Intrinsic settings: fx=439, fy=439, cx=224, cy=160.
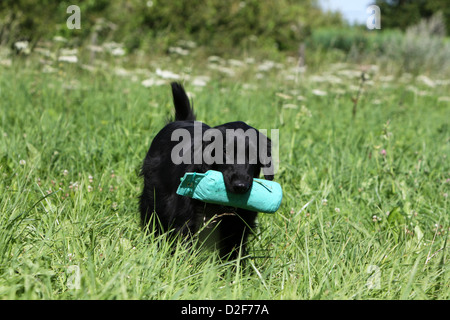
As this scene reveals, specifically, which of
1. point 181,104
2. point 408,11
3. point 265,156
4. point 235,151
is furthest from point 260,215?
point 408,11

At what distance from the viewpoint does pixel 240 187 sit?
2148 millimetres

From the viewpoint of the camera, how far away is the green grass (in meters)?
1.83

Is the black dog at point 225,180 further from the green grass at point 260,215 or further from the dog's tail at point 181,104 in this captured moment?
the dog's tail at point 181,104

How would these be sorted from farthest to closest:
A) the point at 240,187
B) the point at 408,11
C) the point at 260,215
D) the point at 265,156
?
1. the point at 408,11
2. the point at 260,215
3. the point at 265,156
4. the point at 240,187

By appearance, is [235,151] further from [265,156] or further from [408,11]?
[408,11]

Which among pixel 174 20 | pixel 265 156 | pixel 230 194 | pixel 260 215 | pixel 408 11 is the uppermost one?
pixel 408 11

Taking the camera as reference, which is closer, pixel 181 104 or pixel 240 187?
pixel 240 187

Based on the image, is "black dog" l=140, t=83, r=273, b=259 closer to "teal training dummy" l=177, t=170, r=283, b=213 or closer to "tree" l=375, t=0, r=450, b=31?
"teal training dummy" l=177, t=170, r=283, b=213

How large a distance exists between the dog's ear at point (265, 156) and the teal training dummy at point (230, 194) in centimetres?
30

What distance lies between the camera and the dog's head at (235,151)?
7.60ft

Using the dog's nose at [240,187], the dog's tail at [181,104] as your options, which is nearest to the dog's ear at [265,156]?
the dog's nose at [240,187]

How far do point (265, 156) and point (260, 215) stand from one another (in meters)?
0.48

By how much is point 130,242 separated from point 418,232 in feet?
5.34
